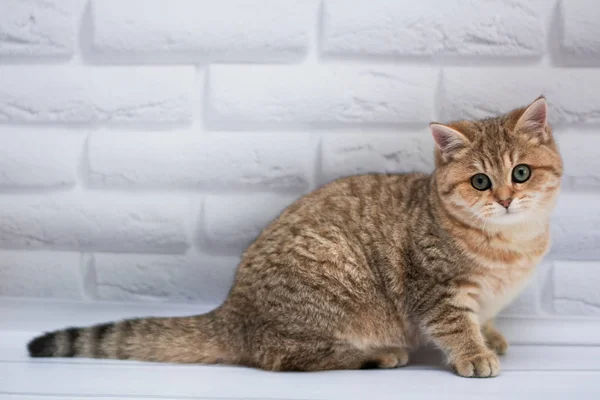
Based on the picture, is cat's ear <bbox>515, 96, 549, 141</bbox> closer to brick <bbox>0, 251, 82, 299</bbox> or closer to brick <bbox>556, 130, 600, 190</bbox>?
brick <bbox>556, 130, 600, 190</bbox>

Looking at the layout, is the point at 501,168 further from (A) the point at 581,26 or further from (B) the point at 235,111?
(B) the point at 235,111

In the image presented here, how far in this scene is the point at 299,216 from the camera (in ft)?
5.85

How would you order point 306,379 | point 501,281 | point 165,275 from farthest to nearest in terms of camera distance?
point 165,275
point 501,281
point 306,379

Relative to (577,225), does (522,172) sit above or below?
above

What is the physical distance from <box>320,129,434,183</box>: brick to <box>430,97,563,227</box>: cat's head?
0.21 m

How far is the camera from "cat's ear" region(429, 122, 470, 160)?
167 centimetres

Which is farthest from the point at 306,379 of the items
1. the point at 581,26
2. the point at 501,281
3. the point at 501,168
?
the point at 581,26

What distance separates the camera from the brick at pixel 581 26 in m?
1.84

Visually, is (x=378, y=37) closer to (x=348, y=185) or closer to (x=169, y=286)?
(x=348, y=185)

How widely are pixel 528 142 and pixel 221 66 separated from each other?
2.76ft

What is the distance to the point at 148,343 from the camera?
1.71m

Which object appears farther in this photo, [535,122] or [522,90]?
[522,90]

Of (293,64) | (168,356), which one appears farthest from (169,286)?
(293,64)

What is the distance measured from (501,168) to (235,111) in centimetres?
74
